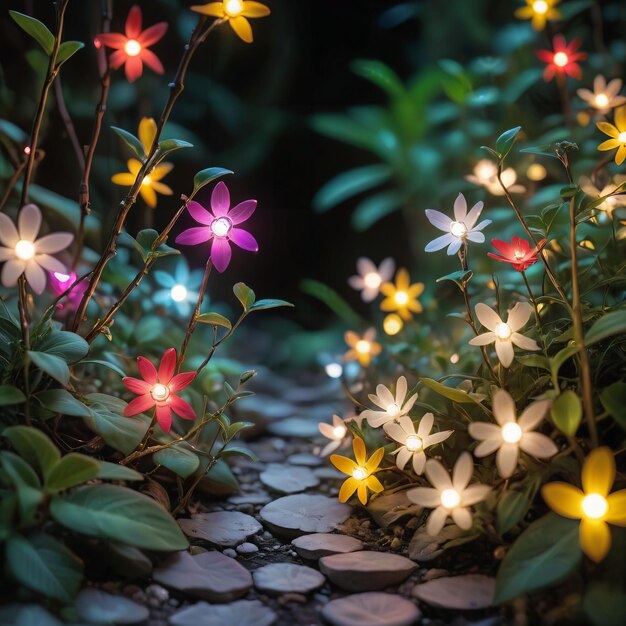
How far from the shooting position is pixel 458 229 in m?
0.99

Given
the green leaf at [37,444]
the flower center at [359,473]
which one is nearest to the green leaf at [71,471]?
the green leaf at [37,444]

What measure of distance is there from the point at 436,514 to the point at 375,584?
0.14 metres

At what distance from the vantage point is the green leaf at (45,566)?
0.72 metres

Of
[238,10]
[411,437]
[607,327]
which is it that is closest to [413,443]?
[411,437]

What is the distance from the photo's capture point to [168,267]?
1.98 metres

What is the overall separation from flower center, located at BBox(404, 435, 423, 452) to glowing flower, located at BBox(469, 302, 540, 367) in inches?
6.9

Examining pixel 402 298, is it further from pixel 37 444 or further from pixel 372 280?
pixel 37 444

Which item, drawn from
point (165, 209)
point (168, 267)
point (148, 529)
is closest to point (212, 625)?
point (148, 529)

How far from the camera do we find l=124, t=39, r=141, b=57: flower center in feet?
3.33

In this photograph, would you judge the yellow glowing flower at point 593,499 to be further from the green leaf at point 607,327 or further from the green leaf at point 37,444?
the green leaf at point 37,444

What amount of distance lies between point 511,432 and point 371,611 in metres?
0.30

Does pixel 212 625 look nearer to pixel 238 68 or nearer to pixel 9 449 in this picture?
pixel 9 449

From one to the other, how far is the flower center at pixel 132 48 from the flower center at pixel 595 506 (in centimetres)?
95

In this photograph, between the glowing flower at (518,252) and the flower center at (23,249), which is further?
the glowing flower at (518,252)
